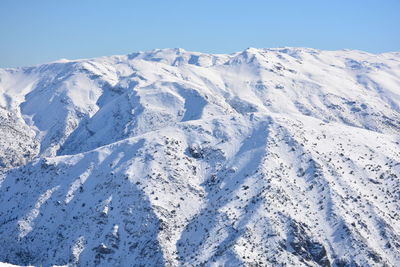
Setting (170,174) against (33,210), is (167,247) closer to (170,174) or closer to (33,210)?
(170,174)

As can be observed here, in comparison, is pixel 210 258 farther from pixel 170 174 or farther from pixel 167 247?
pixel 170 174

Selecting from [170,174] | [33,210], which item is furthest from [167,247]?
[33,210]

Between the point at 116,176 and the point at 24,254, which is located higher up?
the point at 116,176

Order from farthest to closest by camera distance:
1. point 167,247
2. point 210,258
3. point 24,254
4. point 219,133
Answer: point 219,133, point 24,254, point 167,247, point 210,258

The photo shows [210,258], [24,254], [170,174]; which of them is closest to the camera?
[210,258]

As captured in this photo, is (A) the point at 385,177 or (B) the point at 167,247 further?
(A) the point at 385,177

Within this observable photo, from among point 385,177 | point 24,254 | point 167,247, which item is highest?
point 385,177

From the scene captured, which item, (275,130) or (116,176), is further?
(275,130)

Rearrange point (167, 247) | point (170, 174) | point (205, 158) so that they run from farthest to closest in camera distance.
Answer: point (205, 158) < point (170, 174) < point (167, 247)

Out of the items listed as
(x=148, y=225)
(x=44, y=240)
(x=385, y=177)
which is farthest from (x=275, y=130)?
(x=44, y=240)
